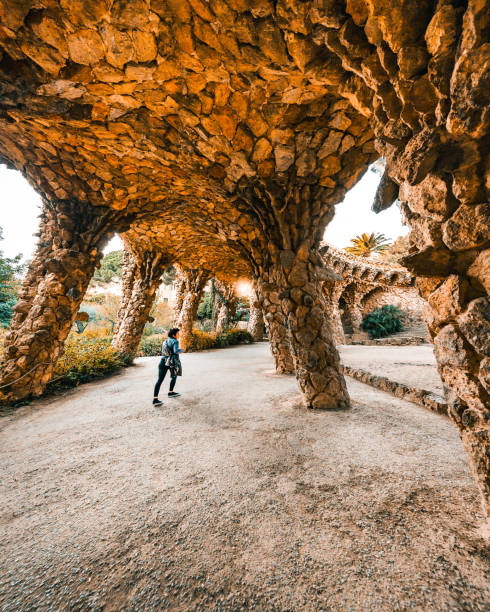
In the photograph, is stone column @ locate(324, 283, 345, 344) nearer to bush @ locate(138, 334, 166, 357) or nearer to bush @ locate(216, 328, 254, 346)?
bush @ locate(216, 328, 254, 346)

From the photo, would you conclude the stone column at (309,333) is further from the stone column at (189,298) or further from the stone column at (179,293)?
the stone column at (179,293)

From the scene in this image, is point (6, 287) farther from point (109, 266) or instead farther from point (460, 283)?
point (460, 283)

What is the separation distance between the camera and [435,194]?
36.9 inches

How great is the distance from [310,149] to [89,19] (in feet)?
7.34

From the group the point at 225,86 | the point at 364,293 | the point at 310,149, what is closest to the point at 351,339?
the point at 364,293

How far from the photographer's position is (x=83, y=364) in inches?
214

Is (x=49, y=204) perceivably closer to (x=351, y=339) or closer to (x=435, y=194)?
(x=435, y=194)

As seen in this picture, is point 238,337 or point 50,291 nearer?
point 50,291

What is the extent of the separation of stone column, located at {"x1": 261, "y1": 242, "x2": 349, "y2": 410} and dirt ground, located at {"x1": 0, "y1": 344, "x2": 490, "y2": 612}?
0.46 metres

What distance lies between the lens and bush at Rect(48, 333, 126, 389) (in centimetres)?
480

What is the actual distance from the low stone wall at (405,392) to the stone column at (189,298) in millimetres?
7988

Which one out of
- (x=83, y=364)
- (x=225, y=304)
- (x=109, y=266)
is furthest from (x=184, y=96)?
(x=109, y=266)

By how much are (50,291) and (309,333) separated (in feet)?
15.0

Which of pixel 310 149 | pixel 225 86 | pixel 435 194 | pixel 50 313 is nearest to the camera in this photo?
pixel 435 194
